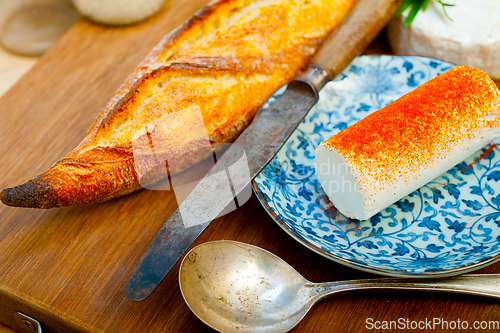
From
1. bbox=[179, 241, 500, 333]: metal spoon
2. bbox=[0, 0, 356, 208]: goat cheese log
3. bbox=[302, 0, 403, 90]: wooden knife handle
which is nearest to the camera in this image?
bbox=[179, 241, 500, 333]: metal spoon

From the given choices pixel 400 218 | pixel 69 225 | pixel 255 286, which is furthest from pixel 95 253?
pixel 400 218

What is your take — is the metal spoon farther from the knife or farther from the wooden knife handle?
the wooden knife handle

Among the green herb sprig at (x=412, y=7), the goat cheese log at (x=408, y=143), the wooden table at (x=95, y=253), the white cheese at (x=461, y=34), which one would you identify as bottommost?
the wooden table at (x=95, y=253)

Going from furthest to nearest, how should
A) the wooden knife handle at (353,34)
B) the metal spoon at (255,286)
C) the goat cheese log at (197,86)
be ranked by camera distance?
the wooden knife handle at (353,34)
the goat cheese log at (197,86)
the metal spoon at (255,286)

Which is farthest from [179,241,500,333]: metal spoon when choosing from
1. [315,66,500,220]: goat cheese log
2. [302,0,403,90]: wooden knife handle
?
[302,0,403,90]: wooden knife handle

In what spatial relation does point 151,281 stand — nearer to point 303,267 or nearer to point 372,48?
point 303,267

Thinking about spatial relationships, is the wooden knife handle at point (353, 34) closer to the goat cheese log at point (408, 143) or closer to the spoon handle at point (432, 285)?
the goat cheese log at point (408, 143)

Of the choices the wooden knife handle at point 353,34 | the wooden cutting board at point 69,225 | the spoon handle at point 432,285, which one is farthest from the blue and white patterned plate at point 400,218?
the wooden cutting board at point 69,225
